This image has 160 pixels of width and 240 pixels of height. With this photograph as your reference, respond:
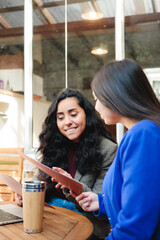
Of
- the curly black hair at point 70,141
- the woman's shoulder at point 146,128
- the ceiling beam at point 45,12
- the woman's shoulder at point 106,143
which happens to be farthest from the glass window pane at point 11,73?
the woman's shoulder at point 146,128

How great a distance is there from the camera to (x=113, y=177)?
89 centimetres

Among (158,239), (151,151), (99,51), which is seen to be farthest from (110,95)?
(99,51)

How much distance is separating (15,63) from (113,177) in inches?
149

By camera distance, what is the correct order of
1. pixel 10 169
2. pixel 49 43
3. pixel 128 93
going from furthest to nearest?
pixel 49 43
pixel 10 169
pixel 128 93

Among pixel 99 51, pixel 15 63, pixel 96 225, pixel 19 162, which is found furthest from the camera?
pixel 99 51

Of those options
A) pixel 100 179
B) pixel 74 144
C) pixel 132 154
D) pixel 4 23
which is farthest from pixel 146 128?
pixel 4 23

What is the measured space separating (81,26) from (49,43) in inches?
33.5

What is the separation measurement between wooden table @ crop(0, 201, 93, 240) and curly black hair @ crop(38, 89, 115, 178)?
0.49m

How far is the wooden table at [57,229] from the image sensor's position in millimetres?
933

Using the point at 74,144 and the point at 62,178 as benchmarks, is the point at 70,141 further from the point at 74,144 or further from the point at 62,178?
the point at 62,178

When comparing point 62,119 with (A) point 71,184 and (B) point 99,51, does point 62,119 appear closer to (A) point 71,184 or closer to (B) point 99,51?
(A) point 71,184

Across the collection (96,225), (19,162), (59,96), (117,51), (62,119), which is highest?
(117,51)

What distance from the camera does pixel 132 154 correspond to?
0.81 metres

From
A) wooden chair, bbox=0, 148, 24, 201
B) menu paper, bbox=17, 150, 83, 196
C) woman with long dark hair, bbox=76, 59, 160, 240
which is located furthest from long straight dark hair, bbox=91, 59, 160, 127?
wooden chair, bbox=0, 148, 24, 201
